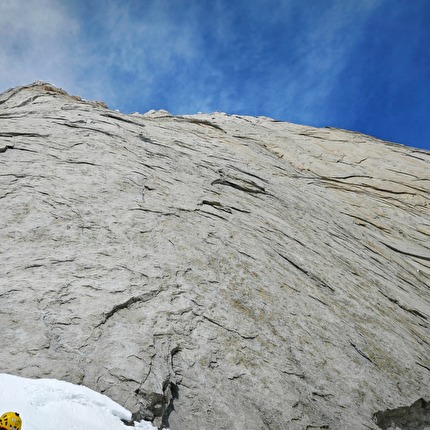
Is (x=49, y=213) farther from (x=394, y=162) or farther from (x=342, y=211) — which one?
(x=394, y=162)

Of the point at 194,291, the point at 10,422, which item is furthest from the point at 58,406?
the point at 194,291

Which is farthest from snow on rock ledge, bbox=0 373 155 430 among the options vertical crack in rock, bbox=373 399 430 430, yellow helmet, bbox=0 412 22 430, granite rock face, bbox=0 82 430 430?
vertical crack in rock, bbox=373 399 430 430

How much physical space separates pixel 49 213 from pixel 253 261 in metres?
3.88

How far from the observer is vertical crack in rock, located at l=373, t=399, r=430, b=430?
473 centimetres

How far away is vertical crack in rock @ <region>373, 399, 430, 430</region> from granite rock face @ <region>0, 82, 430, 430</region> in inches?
1.1

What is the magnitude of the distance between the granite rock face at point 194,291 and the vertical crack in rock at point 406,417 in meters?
0.03

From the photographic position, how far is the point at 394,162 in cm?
2030

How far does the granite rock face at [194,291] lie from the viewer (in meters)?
4.00

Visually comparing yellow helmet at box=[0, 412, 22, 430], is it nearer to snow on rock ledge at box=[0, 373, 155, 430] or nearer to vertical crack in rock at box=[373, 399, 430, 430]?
snow on rock ledge at box=[0, 373, 155, 430]

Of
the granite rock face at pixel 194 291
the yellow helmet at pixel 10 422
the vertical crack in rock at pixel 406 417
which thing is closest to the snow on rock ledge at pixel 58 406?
the granite rock face at pixel 194 291

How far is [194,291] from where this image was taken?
5.53 meters

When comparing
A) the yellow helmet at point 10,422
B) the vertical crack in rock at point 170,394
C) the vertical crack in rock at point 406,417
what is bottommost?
the yellow helmet at point 10,422

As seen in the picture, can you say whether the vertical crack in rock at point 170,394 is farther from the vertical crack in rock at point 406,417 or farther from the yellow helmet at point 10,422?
the vertical crack in rock at point 406,417

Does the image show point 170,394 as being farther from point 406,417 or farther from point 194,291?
point 406,417
